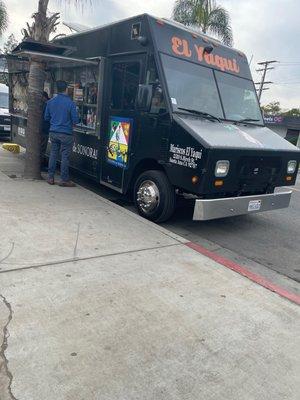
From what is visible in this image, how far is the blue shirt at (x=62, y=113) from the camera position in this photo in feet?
23.0

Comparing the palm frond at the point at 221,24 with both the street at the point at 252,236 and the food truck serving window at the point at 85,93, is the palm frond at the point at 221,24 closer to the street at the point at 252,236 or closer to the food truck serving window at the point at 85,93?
the food truck serving window at the point at 85,93

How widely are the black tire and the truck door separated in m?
0.51

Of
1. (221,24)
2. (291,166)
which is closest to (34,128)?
(291,166)

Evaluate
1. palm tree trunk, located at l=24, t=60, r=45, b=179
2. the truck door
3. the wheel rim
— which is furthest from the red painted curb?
palm tree trunk, located at l=24, t=60, r=45, b=179

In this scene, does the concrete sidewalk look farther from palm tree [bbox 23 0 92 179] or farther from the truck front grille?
palm tree [bbox 23 0 92 179]

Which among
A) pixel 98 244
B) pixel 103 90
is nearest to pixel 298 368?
pixel 98 244

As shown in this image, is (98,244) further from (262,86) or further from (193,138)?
(262,86)

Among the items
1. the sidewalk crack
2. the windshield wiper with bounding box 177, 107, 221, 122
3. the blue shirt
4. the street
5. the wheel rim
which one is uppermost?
the windshield wiper with bounding box 177, 107, 221, 122

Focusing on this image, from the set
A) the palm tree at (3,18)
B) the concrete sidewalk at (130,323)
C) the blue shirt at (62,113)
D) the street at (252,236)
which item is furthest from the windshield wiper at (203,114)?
the palm tree at (3,18)

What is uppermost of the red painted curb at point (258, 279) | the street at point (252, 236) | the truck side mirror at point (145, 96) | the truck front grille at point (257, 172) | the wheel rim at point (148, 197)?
the truck side mirror at point (145, 96)

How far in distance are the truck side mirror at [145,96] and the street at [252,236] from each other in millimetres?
1821

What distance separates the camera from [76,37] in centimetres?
764

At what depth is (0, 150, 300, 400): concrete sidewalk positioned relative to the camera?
96.7 inches

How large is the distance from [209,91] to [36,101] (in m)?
3.37
